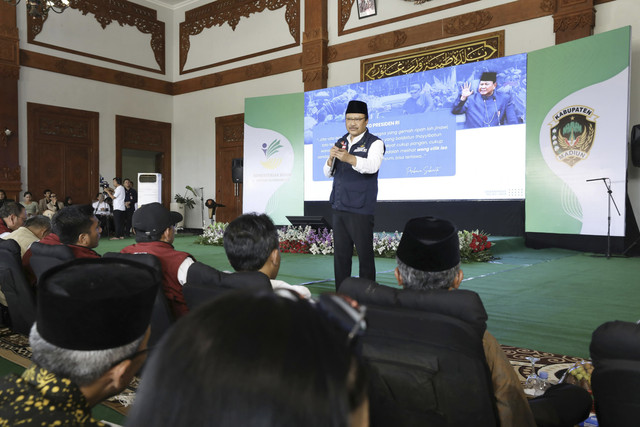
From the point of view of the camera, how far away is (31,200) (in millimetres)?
9297

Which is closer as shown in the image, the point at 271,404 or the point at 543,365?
the point at 271,404

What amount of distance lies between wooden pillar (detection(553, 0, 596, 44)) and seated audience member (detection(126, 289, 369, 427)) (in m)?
7.41

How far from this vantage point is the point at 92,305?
0.77 meters

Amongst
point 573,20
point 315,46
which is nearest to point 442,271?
point 573,20

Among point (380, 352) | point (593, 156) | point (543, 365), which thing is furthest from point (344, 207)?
point (593, 156)

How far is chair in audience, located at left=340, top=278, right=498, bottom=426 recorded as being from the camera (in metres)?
0.96

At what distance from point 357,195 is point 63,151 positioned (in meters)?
9.11

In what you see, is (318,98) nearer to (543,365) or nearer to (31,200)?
(31,200)

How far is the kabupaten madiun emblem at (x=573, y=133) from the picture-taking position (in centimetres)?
588

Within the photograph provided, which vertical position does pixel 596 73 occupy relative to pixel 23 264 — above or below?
above

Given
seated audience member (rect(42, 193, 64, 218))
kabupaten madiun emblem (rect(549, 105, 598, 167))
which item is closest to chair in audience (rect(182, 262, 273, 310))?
kabupaten madiun emblem (rect(549, 105, 598, 167))

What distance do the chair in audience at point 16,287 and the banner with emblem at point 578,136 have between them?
5.69 meters

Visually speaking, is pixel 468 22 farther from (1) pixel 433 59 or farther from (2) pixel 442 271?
(2) pixel 442 271

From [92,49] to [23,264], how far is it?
9.50 m
